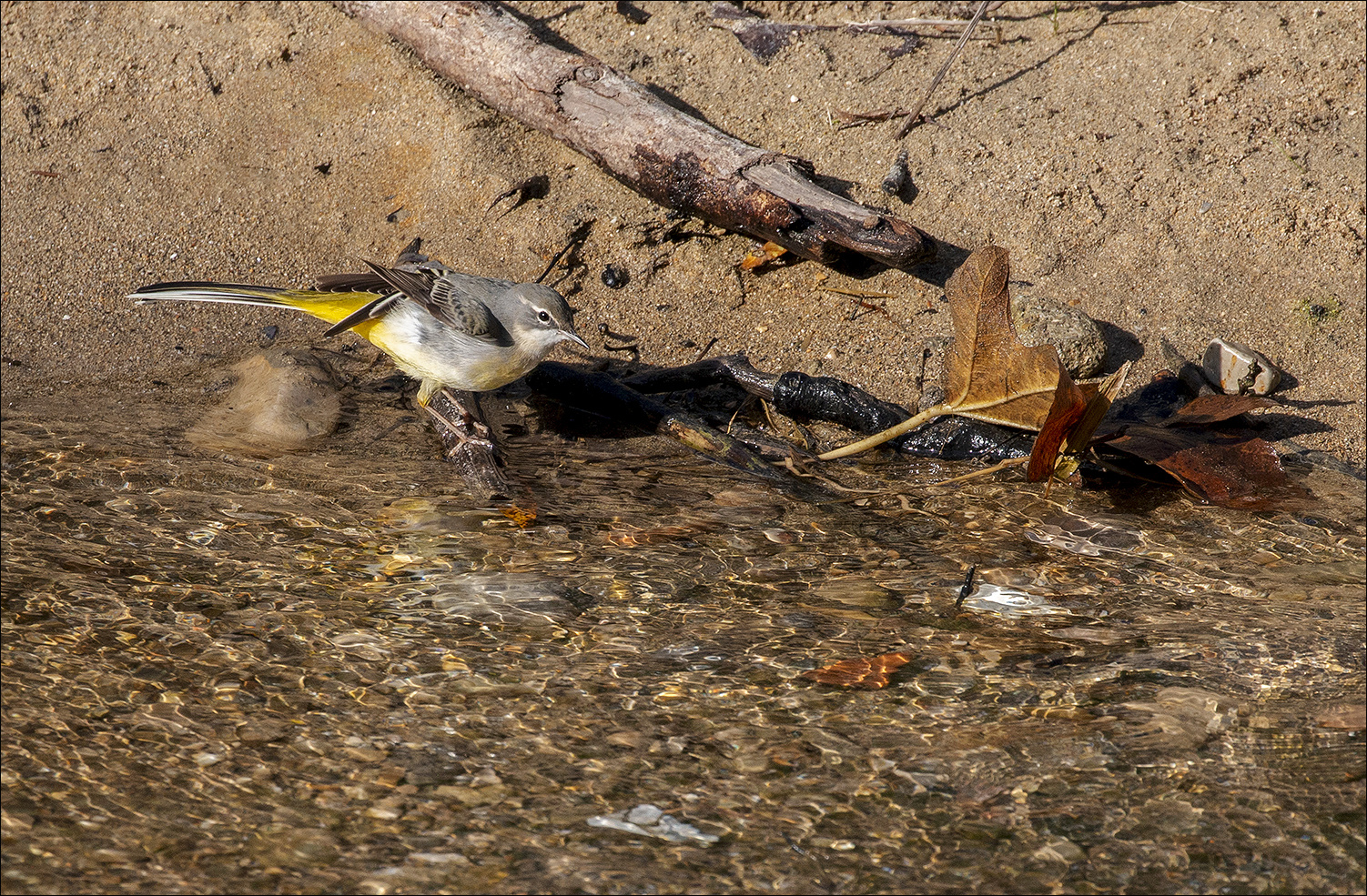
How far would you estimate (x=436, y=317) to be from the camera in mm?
5207

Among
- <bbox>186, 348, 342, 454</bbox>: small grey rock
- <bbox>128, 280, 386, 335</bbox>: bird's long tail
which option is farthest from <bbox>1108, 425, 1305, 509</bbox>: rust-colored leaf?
<bbox>186, 348, 342, 454</bbox>: small grey rock

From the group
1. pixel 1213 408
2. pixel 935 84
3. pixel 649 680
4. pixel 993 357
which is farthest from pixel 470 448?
pixel 935 84

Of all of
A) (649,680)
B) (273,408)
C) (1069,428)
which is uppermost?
(1069,428)

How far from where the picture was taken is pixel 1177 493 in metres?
5.10

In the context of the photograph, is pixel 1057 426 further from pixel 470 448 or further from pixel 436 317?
pixel 436 317

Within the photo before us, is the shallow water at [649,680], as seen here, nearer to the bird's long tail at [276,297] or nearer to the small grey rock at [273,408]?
the small grey rock at [273,408]

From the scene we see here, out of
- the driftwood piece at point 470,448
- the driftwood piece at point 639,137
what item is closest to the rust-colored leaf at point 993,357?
the driftwood piece at point 639,137

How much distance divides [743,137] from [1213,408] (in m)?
3.20

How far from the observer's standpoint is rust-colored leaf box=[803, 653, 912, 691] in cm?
374

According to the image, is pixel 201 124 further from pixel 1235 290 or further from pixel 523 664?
pixel 1235 290

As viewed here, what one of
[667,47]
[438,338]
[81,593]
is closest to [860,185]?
[667,47]

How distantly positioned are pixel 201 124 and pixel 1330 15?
729 centimetres

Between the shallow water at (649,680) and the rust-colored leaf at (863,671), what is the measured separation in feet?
0.15

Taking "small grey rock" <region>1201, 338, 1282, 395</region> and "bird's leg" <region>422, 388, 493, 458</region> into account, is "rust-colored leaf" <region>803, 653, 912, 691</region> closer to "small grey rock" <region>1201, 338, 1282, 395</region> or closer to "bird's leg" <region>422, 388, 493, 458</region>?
"bird's leg" <region>422, 388, 493, 458</region>
